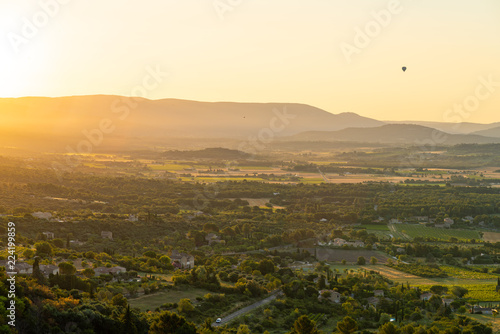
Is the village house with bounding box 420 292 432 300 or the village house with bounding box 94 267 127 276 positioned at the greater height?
the village house with bounding box 94 267 127 276

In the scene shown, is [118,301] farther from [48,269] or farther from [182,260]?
[182,260]

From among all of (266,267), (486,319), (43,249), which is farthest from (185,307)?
(486,319)

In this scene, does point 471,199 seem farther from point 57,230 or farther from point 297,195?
point 57,230

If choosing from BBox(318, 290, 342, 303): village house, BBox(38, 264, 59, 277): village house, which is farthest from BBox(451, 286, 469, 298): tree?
BBox(38, 264, 59, 277): village house

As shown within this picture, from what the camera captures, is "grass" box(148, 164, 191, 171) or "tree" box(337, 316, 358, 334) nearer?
"tree" box(337, 316, 358, 334)

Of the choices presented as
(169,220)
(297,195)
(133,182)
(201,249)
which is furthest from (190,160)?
(201,249)

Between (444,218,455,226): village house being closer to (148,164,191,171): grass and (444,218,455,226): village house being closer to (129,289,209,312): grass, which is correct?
(129,289,209,312): grass
